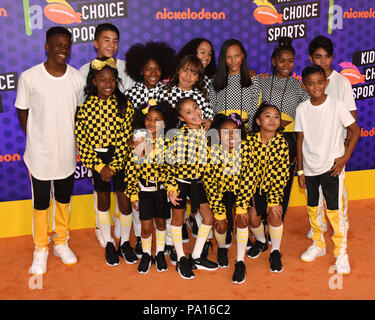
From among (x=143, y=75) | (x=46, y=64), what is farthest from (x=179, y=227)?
(x=46, y=64)

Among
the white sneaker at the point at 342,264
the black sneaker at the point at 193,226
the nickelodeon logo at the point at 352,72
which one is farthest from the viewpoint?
the nickelodeon logo at the point at 352,72

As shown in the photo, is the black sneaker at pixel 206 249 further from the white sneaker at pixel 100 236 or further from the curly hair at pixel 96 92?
the curly hair at pixel 96 92

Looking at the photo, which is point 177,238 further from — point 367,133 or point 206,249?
point 367,133

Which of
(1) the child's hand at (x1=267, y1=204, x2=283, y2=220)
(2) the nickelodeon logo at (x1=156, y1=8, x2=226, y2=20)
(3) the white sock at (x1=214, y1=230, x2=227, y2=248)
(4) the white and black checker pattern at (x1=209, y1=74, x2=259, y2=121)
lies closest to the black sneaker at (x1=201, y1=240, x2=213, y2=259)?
(3) the white sock at (x1=214, y1=230, x2=227, y2=248)

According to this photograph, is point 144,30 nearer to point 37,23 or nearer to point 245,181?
point 37,23

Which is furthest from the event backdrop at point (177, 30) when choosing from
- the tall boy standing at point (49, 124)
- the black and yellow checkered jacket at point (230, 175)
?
the black and yellow checkered jacket at point (230, 175)

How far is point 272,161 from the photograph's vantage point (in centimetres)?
333

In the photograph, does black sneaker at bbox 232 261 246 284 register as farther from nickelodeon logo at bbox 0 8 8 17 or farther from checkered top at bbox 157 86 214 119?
nickelodeon logo at bbox 0 8 8 17

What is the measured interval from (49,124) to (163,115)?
0.87m

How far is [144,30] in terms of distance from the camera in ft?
13.9

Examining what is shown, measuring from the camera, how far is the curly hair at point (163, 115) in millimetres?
3303

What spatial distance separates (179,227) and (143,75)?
1283 millimetres

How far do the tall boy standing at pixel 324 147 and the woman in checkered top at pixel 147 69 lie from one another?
116 cm

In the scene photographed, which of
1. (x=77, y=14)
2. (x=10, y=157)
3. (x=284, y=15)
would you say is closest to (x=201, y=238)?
(x=10, y=157)
